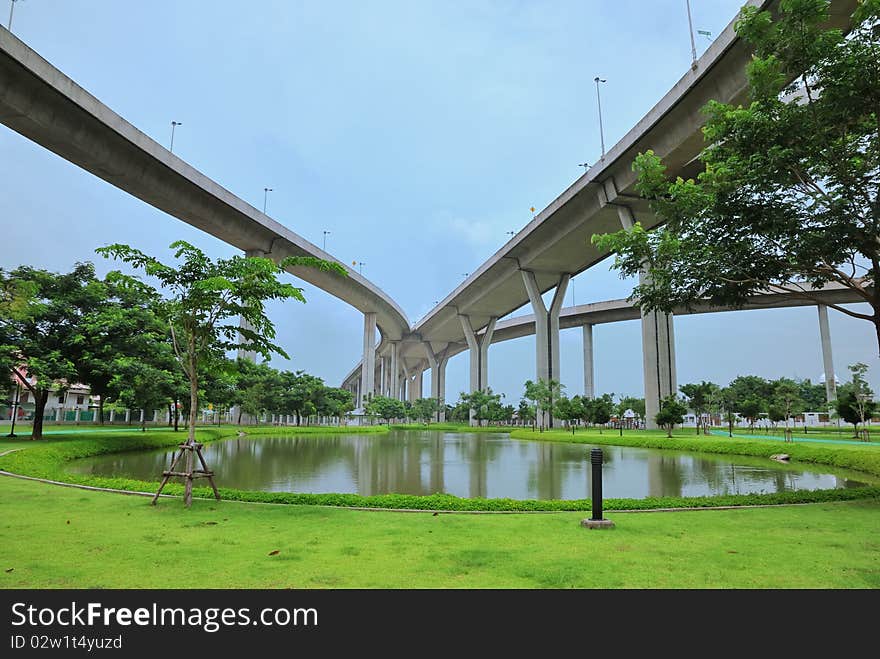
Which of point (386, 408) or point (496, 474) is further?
point (386, 408)

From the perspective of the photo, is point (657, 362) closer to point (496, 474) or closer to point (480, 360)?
point (496, 474)

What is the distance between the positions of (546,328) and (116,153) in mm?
40035

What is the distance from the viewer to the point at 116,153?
29.2 metres

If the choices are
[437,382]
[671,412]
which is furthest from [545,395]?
[437,382]

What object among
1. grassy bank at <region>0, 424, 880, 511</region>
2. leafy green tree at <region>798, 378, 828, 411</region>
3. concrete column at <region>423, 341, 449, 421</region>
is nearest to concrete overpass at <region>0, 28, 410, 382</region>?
grassy bank at <region>0, 424, 880, 511</region>

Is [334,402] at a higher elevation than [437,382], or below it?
below

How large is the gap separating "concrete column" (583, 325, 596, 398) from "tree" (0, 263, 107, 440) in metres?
66.6

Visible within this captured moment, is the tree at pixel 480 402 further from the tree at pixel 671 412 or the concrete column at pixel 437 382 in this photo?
the tree at pixel 671 412

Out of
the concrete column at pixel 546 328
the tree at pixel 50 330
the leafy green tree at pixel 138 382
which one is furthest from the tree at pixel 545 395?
the tree at pixel 50 330

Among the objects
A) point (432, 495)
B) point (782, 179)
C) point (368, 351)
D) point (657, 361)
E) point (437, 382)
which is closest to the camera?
point (782, 179)

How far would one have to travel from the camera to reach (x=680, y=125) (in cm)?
2833

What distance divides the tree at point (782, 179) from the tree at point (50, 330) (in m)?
17.8
